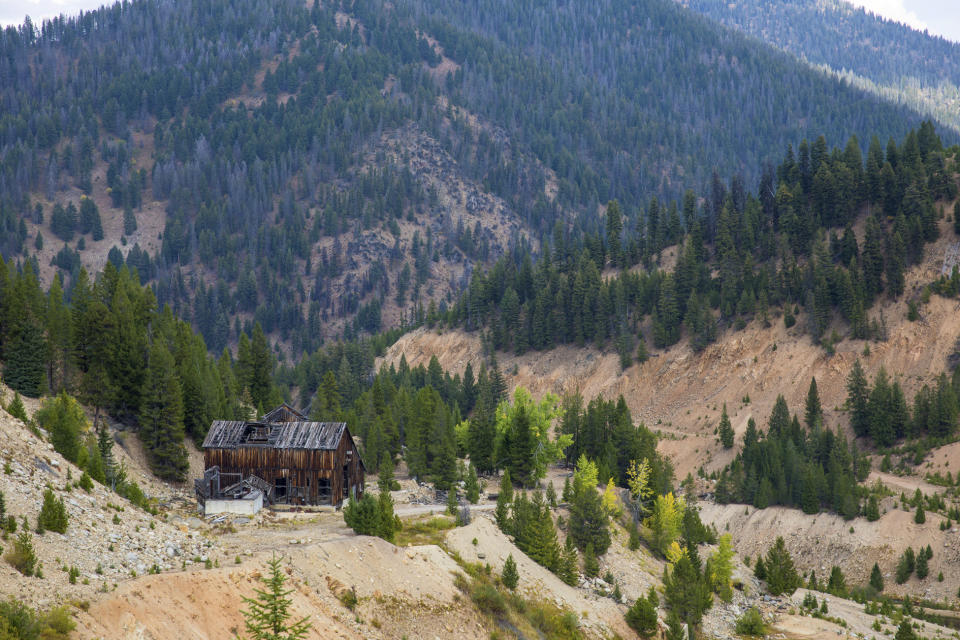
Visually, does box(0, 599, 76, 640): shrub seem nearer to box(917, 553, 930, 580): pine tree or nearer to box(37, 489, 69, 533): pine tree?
box(37, 489, 69, 533): pine tree

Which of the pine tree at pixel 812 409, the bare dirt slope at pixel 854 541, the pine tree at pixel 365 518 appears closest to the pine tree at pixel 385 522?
the pine tree at pixel 365 518

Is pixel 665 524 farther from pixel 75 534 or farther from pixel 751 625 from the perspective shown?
pixel 75 534

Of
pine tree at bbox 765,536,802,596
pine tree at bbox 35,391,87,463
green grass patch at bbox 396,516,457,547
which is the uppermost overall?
pine tree at bbox 35,391,87,463

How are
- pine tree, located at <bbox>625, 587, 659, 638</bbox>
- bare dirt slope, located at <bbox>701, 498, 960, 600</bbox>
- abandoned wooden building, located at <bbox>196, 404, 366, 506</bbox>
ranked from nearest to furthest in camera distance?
pine tree, located at <bbox>625, 587, 659, 638</bbox> → abandoned wooden building, located at <bbox>196, 404, 366, 506</bbox> → bare dirt slope, located at <bbox>701, 498, 960, 600</bbox>

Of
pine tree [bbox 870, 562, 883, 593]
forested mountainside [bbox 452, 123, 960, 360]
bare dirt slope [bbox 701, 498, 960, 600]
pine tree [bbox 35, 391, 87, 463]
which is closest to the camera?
pine tree [bbox 35, 391, 87, 463]

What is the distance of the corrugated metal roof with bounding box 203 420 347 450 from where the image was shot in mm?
77188

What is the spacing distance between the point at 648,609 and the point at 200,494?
118 ft

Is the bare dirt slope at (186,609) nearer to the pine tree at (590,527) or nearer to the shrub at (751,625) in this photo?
the pine tree at (590,527)

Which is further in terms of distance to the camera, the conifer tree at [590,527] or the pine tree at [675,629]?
the conifer tree at [590,527]

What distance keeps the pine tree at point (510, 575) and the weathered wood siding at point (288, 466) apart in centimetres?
1841

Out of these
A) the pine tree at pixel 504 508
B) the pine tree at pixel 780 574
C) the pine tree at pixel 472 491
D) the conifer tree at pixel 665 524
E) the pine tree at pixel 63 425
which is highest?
the pine tree at pixel 63 425

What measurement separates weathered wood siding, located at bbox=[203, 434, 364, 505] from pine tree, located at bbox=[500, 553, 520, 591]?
1841 cm

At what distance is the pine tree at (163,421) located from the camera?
267 feet

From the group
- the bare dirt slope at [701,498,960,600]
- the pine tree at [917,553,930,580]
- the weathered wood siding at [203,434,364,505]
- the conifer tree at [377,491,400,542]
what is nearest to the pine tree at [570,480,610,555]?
the weathered wood siding at [203,434,364,505]
